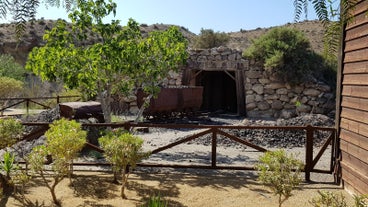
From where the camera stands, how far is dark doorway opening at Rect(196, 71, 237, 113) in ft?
68.8

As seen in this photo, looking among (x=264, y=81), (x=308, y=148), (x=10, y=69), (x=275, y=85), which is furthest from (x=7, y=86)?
(x=308, y=148)

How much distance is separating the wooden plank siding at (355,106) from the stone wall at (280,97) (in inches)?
373

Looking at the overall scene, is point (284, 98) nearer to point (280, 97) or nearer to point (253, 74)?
point (280, 97)

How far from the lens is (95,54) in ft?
21.7

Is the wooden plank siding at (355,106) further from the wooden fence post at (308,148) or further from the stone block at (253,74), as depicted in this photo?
the stone block at (253,74)

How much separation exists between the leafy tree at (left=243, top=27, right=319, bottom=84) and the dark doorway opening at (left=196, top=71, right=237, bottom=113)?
4984 millimetres

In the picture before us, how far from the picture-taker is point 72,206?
461 centimetres

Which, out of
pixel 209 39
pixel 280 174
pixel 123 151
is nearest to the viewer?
pixel 280 174

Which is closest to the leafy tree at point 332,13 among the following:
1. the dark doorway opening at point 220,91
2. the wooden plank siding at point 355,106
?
the wooden plank siding at point 355,106

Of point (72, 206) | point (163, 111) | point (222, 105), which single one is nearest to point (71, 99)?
point (163, 111)

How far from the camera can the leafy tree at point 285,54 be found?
49.8 feet

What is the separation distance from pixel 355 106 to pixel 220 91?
16.1m

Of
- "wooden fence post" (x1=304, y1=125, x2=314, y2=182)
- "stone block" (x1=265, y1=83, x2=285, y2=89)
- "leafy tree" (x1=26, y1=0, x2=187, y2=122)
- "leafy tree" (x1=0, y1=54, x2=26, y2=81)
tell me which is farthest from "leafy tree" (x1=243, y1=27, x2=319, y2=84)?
"leafy tree" (x1=0, y1=54, x2=26, y2=81)

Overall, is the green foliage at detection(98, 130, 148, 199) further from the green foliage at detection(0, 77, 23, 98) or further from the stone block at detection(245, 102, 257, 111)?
the green foliage at detection(0, 77, 23, 98)
